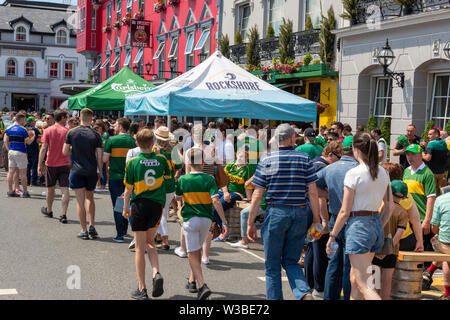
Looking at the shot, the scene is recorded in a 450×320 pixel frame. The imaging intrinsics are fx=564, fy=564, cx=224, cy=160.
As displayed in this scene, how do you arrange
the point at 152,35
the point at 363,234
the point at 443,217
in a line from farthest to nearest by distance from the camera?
the point at 152,35 → the point at 443,217 → the point at 363,234

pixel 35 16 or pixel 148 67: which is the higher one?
pixel 35 16

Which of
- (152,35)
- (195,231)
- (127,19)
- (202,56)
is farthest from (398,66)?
(127,19)

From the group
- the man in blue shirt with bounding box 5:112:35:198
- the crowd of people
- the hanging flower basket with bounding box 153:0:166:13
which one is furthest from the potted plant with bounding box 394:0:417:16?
the hanging flower basket with bounding box 153:0:166:13

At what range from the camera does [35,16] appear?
6562 cm

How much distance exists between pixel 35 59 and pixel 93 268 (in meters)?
61.1

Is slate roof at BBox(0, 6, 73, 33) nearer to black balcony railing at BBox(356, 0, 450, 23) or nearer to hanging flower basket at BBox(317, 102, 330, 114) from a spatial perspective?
hanging flower basket at BBox(317, 102, 330, 114)

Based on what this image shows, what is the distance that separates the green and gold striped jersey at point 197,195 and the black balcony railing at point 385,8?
988 cm

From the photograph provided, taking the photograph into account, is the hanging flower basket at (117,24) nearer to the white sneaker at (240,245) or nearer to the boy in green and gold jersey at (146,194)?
the white sneaker at (240,245)

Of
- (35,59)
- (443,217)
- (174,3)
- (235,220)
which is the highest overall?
(174,3)

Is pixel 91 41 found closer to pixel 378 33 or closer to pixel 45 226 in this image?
pixel 378 33

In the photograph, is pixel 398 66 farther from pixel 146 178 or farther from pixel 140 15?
pixel 140 15

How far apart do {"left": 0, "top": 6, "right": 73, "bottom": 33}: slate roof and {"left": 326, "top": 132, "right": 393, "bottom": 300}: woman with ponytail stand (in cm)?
6317

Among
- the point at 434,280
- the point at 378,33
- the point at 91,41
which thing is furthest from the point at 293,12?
the point at 91,41

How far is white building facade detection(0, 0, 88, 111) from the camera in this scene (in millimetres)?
62438
